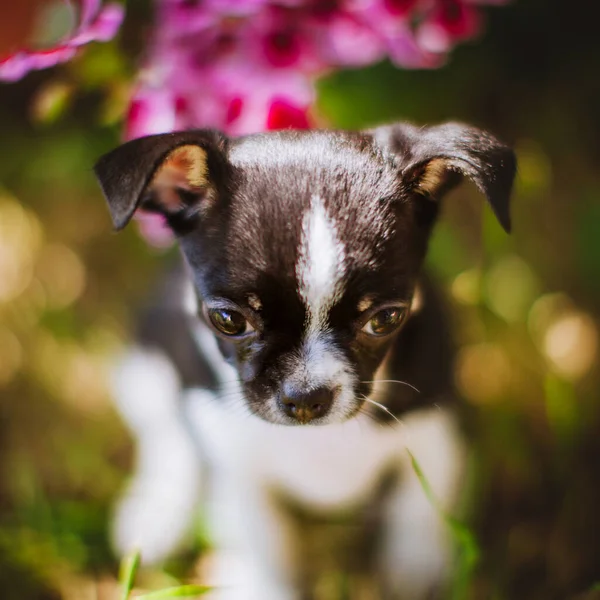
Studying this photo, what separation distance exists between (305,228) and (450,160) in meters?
0.30

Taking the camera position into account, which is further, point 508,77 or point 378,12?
point 508,77

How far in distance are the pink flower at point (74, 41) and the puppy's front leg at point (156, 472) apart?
87 centimetres

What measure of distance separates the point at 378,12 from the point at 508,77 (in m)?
1.15

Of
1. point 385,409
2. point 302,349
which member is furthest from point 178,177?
point 385,409

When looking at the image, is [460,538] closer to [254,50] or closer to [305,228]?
[305,228]

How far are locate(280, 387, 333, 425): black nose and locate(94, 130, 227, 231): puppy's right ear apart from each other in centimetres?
42

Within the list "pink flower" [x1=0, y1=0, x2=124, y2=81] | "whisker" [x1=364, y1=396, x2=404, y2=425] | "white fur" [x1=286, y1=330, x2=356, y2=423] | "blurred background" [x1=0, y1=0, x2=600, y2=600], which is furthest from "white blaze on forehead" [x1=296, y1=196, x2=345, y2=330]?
"blurred background" [x1=0, y1=0, x2=600, y2=600]

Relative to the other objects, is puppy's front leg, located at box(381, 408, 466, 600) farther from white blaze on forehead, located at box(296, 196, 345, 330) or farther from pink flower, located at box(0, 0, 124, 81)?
pink flower, located at box(0, 0, 124, 81)

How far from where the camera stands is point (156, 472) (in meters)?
2.22

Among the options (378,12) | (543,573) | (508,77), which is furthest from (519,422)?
(378,12)

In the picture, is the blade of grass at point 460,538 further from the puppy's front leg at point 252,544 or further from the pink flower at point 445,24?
the pink flower at point 445,24

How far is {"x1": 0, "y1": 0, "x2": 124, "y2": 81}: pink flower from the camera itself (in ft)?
4.75

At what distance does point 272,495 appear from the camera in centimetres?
206

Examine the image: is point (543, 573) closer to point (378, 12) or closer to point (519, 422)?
point (519, 422)
